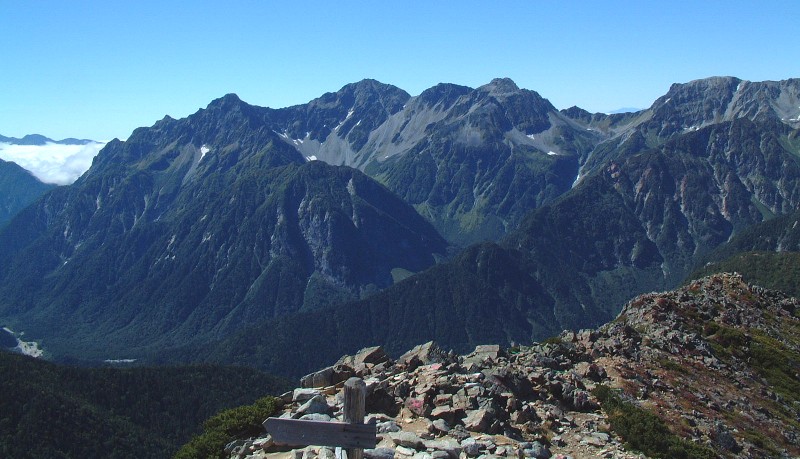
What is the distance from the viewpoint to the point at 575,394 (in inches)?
1800

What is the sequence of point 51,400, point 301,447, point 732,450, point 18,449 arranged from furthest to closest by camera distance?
point 51,400, point 18,449, point 732,450, point 301,447

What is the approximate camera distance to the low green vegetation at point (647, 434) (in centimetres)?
3969

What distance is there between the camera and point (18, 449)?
15788 cm

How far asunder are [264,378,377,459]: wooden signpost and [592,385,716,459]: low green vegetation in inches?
909

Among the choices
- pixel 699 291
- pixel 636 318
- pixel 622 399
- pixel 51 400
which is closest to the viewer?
pixel 622 399

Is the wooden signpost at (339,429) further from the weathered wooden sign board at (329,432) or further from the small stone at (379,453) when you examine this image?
the small stone at (379,453)

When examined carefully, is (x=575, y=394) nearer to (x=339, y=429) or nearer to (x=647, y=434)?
(x=647, y=434)

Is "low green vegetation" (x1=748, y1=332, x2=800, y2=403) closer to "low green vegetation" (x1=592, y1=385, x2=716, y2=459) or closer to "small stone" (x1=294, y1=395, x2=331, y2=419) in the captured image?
"low green vegetation" (x1=592, y1=385, x2=716, y2=459)

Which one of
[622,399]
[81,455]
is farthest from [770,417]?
[81,455]

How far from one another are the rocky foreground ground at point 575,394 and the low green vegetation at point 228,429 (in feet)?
3.87

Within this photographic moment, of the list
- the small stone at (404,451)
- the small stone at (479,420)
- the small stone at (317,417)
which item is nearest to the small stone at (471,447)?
the small stone at (404,451)

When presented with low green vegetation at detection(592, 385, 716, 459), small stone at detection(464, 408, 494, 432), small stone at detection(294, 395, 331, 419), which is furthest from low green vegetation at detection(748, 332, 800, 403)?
small stone at detection(294, 395, 331, 419)

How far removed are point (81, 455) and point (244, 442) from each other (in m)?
157

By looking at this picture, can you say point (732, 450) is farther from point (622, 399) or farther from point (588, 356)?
point (588, 356)
